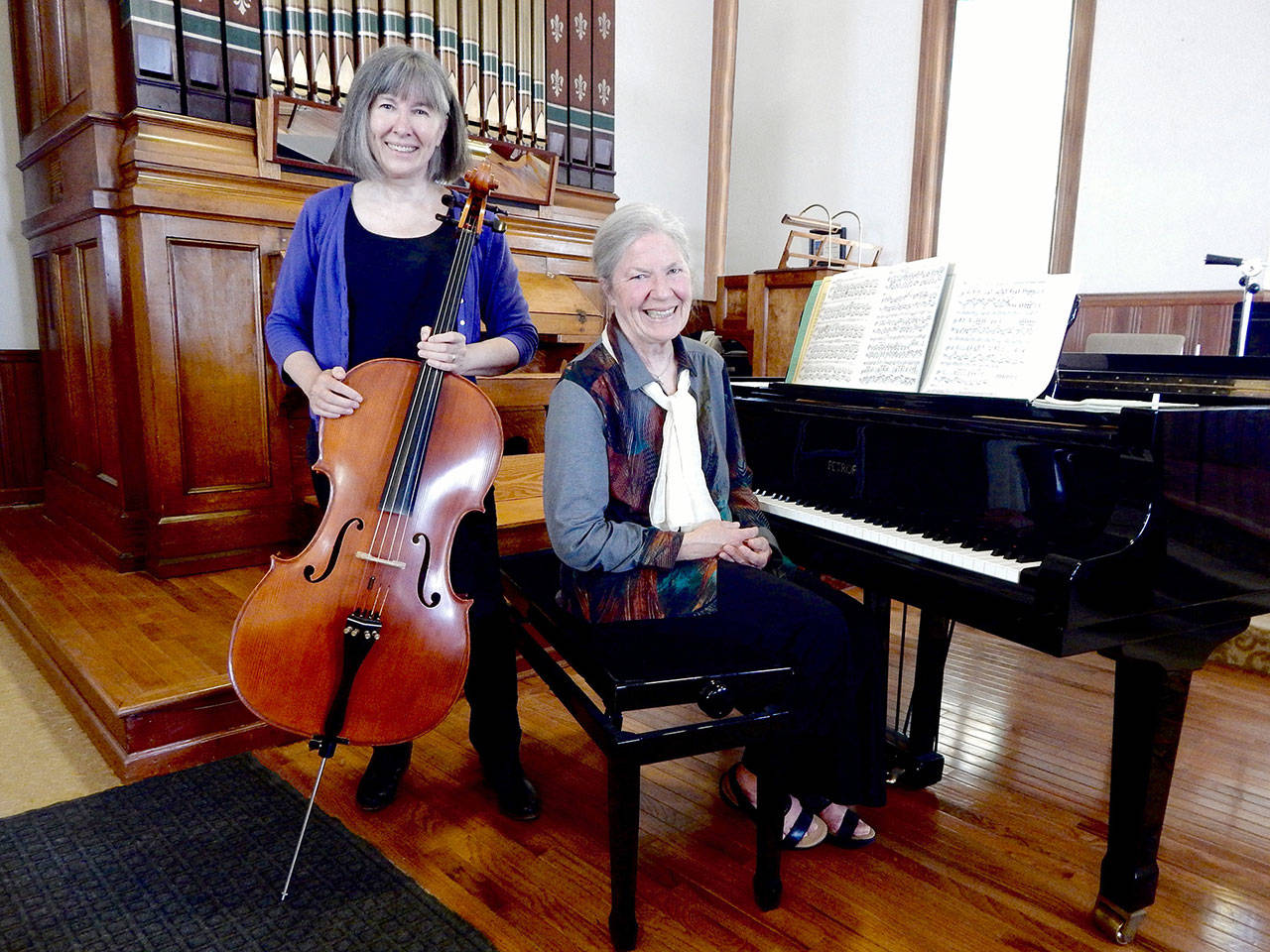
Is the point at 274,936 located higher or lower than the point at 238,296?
lower

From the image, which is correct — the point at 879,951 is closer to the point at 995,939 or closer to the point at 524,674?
the point at 995,939

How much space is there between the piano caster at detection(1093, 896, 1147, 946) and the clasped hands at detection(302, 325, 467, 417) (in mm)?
1498

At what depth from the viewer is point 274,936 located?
53.6 inches

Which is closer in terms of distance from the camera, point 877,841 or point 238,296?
point 877,841

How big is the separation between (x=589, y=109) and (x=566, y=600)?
2.92 metres

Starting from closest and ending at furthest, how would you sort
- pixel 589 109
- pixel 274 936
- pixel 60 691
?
pixel 274 936
pixel 60 691
pixel 589 109

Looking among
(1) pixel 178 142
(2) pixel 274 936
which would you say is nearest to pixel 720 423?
(2) pixel 274 936

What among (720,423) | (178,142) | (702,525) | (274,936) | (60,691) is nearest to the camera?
(274,936)

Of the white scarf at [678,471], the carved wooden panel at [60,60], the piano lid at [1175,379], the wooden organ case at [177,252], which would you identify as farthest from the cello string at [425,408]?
the carved wooden panel at [60,60]

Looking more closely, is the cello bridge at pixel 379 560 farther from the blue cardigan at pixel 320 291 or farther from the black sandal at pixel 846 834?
the black sandal at pixel 846 834

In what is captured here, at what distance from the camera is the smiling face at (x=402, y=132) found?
1476 millimetres

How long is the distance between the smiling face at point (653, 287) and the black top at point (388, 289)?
14.0 inches

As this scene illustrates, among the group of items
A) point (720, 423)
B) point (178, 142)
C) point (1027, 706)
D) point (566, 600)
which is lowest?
point (1027, 706)

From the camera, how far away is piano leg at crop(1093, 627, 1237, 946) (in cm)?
133
